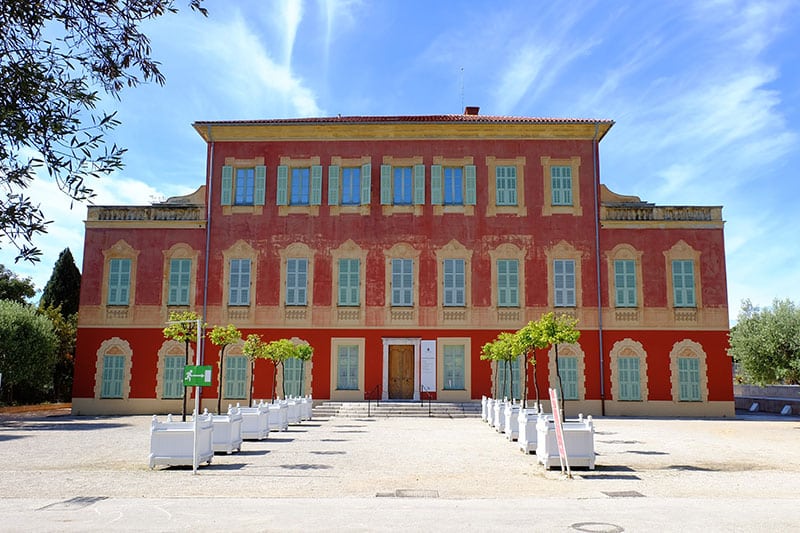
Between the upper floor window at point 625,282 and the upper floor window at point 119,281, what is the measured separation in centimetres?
1914

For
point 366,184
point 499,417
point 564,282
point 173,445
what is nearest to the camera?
point 173,445

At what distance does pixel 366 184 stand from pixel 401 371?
758 cm

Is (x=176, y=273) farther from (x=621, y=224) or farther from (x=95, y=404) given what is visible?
(x=621, y=224)

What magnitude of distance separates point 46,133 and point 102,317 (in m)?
24.0

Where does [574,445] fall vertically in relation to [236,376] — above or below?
below

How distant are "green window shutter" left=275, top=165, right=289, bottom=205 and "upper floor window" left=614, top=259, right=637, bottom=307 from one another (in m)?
13.3

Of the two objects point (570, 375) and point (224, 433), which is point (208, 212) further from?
point (224, 433)

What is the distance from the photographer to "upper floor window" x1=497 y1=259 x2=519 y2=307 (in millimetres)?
27906

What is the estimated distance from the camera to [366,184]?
28812mm

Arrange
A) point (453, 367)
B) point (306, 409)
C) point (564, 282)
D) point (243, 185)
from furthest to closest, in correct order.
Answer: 1. point (243, 185)
2. point (564, 282)
3. point (453, 367)
4. point (306, 409)

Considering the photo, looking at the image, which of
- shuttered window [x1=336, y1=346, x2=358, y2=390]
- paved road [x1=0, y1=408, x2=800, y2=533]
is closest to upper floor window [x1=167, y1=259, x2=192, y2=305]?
shuttered window [x1=336, y1=346, x2=358, y2=390]

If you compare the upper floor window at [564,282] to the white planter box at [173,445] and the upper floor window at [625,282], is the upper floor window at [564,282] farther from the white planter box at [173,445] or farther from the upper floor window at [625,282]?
the white planter box at [173,445]

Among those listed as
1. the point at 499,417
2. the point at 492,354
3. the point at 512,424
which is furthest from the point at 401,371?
the point at 512,424

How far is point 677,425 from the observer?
23.3 m
